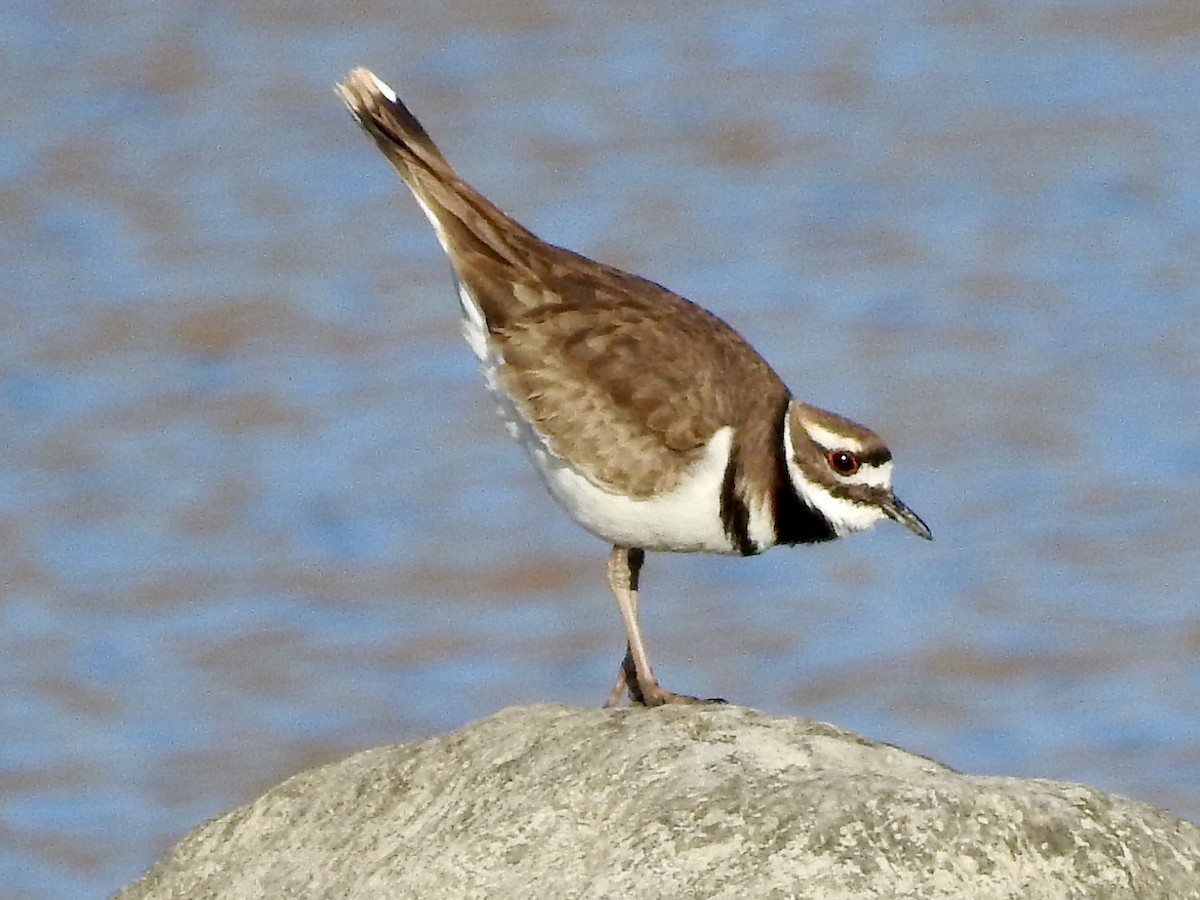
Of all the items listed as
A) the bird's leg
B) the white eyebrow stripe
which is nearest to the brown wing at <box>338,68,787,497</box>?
the white eyebrow stripe

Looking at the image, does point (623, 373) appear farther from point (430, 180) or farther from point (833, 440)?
point (430, 180)

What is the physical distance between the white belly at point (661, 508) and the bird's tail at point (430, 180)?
80 cm

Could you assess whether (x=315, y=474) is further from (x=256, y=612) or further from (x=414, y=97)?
(x=414, y=97)

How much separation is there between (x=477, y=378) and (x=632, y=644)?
9.32 metres

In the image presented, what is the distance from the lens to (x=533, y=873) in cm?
726

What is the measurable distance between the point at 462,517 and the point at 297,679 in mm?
1703

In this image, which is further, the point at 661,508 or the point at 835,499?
the point at 835,499

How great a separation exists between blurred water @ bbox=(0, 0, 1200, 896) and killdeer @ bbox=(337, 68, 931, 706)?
568cm

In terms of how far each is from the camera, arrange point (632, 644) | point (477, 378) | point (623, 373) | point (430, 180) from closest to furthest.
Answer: point (632, 644) → point (623, 373) → point (430, 180) → point (477, 378)

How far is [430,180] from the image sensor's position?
32.7 ft

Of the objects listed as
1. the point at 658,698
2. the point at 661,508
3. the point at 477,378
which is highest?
the point at 477,378

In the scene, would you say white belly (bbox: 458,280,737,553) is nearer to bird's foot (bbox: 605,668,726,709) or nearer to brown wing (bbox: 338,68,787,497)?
brown wing (bbox: 338,68,787,497)

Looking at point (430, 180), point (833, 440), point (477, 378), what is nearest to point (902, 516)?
point (833, 440)

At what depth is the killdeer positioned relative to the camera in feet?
30.0
